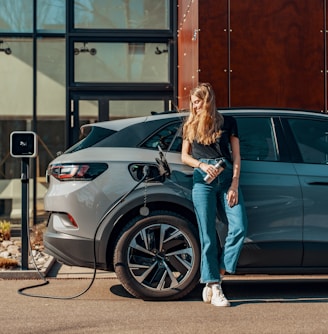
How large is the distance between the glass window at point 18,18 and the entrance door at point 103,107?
146cm

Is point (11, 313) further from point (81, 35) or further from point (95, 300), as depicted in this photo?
point (81, 35)

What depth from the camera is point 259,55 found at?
9172 millimetres

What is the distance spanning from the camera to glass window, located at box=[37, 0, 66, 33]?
11633mm

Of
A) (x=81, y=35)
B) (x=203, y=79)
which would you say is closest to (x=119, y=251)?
(x=203, y=79)

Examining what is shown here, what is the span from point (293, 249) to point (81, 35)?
6.67 metres

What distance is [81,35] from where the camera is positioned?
11.4 meters

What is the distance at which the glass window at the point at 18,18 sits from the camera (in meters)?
11.7

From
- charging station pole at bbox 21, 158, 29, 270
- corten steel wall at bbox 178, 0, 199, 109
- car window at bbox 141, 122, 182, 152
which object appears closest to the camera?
car window at bbox 141, 122, 182, 152

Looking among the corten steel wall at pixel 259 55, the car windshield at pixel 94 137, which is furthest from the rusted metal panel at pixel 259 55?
the car windshield at pixel 94 137

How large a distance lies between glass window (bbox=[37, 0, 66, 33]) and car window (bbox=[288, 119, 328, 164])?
6400 mm

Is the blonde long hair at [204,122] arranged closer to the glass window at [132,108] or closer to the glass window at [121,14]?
the glass window at [132,108]

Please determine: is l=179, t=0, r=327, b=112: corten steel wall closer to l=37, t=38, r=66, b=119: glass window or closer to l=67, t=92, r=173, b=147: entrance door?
l=67, t=92, r=173, b=147: entrance door

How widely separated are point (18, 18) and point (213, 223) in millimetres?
7194

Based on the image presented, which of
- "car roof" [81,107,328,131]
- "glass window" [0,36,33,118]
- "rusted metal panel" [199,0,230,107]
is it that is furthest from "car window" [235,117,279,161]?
"glass window" [0,36,33,118]
